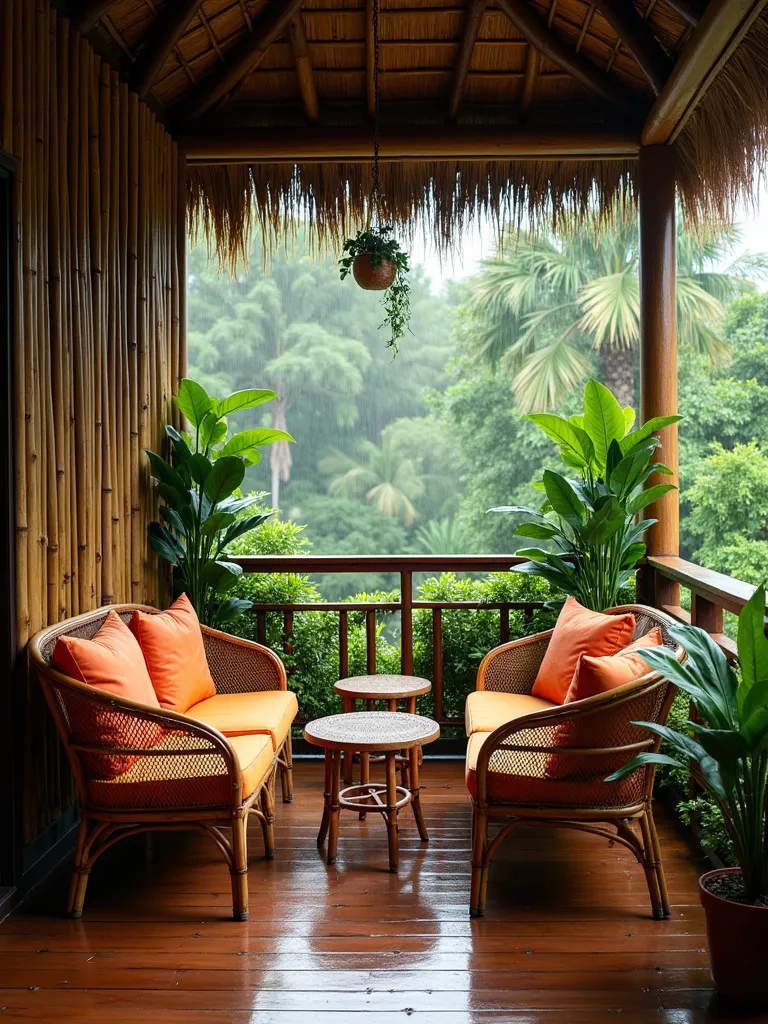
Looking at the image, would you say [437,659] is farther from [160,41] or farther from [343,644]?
[160,41]

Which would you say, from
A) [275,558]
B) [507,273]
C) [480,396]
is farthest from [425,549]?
[275,558]

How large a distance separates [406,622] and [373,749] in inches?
60.3

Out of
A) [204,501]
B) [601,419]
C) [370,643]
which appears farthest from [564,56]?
[370,643]

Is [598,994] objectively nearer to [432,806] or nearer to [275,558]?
[432,806]

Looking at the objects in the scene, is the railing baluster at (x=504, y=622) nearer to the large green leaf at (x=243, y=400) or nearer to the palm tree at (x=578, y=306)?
A: the large green leaf at (x=243, y=400)

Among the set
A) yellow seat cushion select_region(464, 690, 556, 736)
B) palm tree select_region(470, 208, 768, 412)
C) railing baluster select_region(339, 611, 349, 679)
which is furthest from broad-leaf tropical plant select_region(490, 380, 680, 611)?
palm tree select_region(470, 208, 768, 412)

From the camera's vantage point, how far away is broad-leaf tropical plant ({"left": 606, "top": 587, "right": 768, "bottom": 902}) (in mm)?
2428

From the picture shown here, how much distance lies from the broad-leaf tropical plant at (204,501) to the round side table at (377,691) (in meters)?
0.84

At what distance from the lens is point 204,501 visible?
181 inches

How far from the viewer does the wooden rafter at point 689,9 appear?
3727 mm

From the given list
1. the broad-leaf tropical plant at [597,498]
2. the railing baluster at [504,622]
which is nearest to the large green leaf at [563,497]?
the broad-leaf tropical plant at [597,498]

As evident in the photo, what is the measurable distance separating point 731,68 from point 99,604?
3.34 m

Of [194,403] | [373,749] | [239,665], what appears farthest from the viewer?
[194,403]

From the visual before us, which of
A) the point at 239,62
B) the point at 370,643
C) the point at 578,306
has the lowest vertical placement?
the point at 370,643
